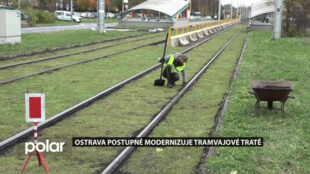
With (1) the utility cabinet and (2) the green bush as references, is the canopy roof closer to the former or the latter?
(2) the green bush

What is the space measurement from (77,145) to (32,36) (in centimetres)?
2250

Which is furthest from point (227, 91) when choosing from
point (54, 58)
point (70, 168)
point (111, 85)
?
point (54, 58)

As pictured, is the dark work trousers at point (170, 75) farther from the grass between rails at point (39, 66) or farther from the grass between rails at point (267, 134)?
the grass between rails at point (39, 66)

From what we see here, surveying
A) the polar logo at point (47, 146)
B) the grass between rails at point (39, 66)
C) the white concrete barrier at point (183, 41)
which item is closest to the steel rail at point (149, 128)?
the polar logo at point (47, 146)

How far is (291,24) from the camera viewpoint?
1646 inches

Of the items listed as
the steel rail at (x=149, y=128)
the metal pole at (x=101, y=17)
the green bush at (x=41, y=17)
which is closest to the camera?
the steel rail at (x=149, y=128)

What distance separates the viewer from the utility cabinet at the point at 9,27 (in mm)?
22281

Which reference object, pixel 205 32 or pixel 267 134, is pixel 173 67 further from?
pixel 205 32

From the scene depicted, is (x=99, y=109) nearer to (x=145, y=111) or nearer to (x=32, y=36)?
(x=145, y=111)

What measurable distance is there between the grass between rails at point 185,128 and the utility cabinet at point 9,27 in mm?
12551

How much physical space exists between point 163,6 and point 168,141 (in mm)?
55701

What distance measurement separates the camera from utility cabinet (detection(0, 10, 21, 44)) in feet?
73.1

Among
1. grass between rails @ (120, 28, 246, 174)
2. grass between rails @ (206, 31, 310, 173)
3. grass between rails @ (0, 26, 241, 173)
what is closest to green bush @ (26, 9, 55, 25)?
grass between rails @ (0, 26, 241, 173)

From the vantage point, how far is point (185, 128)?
26.5ft
